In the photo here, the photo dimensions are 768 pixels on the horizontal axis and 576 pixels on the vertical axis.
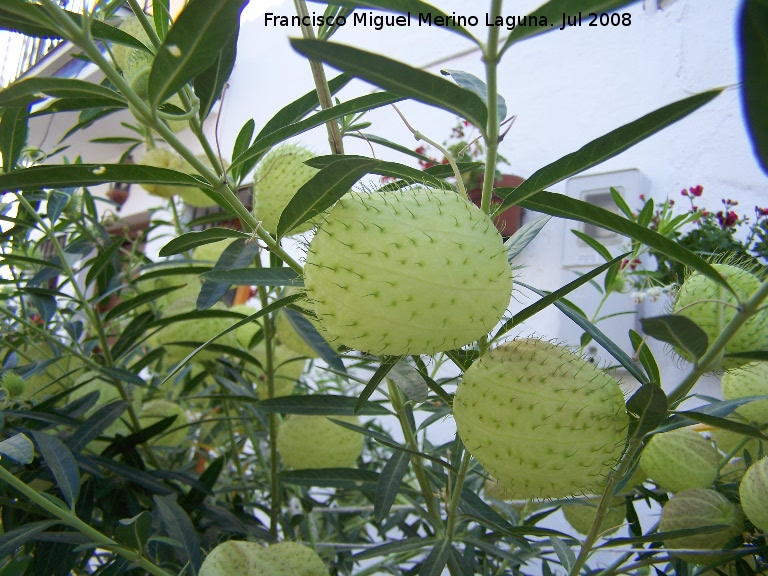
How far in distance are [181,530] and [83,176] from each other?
41 centimetres

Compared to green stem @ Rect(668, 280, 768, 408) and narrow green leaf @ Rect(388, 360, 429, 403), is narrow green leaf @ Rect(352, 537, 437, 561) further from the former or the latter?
green stem @ Rect(668, 280, 768, 408)

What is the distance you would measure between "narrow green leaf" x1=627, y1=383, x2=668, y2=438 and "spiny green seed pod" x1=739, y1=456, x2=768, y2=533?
5.9 inches

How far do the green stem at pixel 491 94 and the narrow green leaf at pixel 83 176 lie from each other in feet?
0.65

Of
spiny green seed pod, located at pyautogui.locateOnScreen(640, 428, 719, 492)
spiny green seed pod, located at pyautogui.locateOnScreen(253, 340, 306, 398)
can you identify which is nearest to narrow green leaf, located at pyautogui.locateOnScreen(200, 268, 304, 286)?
spiny green seed pod, located at pyautogui.locateOnScreen(640, 428, 719, 492)

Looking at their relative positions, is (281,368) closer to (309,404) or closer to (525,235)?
(309,404)

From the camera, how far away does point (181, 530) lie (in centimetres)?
64

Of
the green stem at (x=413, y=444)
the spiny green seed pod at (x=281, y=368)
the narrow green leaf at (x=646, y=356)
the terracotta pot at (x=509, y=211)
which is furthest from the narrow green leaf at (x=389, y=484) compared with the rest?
the terracotta pot at (x=509, y=211)

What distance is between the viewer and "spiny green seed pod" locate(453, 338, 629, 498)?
38cm


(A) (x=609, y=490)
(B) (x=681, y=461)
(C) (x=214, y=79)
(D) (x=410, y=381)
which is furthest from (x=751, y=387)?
(C) (x=214, y=79)

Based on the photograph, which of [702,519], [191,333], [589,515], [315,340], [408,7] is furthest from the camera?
[191,333]

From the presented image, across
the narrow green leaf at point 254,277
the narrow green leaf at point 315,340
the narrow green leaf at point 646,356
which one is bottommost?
the narrow green leaf at point 315,340

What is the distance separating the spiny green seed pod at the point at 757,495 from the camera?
47 cm

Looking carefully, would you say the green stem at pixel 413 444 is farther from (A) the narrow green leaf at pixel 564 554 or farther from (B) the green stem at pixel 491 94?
(B) the green stem at pixel 491 94

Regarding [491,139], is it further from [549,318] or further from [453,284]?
[549,318]
